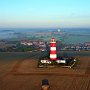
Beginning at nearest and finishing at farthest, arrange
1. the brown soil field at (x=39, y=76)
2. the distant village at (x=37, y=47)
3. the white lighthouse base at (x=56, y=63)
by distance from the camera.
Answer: the brown soil field at (x=39, y=76) → the white lighthouse base at (x=56, y=63) → the distant village at (x=37, y=47)

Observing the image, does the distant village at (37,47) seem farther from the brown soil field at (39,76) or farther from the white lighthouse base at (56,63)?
the white lighthouse base at (56,63)

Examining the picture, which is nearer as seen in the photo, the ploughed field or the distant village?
the ploughed field

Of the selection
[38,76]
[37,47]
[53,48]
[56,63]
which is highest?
[53,48]

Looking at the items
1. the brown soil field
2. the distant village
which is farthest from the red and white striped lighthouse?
the distant village

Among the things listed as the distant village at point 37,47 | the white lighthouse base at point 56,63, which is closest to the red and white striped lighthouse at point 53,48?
the white lighthouse base at point 56,63

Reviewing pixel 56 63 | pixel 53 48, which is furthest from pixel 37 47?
pixel 56 63

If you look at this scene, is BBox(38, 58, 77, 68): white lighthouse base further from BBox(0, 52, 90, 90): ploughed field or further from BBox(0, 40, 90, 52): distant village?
BBox(0, 40, 90, 52): distant village

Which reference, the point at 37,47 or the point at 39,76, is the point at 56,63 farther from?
the point at 37,47

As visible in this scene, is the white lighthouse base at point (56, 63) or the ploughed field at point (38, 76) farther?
the white lighthouse base at point (56, 63)
